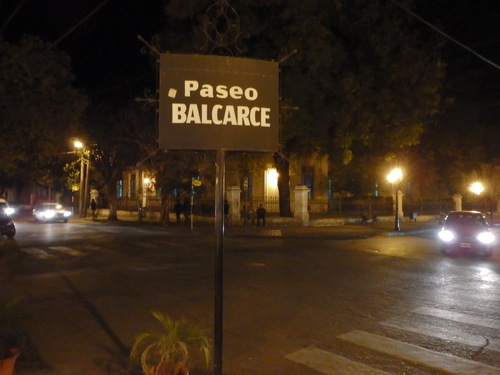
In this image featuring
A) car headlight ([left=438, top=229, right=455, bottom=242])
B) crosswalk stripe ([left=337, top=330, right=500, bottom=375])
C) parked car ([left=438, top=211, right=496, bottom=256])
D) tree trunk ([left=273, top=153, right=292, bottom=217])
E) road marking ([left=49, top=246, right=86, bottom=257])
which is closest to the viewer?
crosswalk stripe ([left=337, top=330, right=500, bottom=375])

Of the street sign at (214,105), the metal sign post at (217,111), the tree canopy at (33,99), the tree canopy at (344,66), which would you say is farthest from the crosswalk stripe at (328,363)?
the tree canopy at (344,66)

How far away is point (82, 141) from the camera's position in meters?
36.4

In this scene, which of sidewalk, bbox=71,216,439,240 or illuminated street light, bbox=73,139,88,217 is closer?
sidewalk, bbox=71,216,439,240

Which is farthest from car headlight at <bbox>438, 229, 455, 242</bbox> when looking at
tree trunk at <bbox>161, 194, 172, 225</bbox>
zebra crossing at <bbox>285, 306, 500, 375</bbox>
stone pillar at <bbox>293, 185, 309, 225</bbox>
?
tree trunk at <bbox>161, 194, 172, 225</bbox>

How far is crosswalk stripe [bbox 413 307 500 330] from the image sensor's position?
8635 millimetres

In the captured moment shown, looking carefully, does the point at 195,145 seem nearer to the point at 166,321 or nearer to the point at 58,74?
the point at 166,321

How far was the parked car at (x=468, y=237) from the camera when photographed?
18156mm

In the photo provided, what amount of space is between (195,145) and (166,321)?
1.72 metres

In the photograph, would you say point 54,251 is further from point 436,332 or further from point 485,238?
point 485,238

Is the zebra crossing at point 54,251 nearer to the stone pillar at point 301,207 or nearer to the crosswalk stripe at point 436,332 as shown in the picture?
the crosswalk stripe at point 436,332

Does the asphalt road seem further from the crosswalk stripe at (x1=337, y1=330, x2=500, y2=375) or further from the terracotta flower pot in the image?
the terracotta flower pot

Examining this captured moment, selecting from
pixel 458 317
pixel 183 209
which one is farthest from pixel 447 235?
pixel 183 209

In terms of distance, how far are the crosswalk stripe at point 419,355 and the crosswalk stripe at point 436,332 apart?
0.70 meters

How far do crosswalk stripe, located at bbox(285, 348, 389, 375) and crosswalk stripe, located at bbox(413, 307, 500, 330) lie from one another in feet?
10.0
